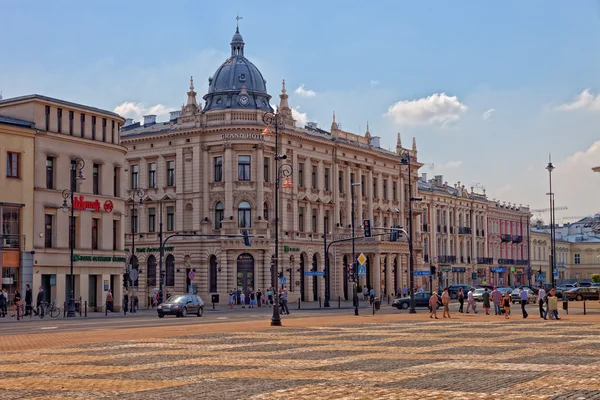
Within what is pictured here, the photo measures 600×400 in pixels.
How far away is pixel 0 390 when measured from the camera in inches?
626

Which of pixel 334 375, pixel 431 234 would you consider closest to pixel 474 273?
pixel 431 234

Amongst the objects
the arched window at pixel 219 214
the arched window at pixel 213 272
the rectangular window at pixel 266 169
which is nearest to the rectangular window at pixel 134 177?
the arched window at pixel 219 214

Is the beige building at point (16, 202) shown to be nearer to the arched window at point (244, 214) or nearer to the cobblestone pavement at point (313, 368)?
the arched window at point (244, 214)

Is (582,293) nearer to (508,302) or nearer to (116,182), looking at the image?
(508,302)

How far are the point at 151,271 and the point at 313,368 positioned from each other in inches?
2497

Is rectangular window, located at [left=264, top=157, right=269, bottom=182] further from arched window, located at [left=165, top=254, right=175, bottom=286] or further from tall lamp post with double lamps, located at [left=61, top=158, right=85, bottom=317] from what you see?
tall lamp post with double lamps, located at [left=61, top=158, right=85, bottom=317]

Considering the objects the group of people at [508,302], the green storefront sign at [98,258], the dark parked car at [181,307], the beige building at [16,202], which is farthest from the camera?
the green storefront sign at [98,258]

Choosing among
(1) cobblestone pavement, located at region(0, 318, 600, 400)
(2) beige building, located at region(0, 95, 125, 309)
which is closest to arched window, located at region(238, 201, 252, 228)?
(2) beige building, located at region(0, 95, 125, 309)

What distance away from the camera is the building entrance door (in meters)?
76.8

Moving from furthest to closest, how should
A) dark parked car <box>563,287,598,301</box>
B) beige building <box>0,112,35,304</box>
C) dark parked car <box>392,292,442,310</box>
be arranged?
dark parked car <box>563,287,598,301</box> < dark parked car <box>392,292,442,310</box> < beige building <box>0,112,35,304</box>

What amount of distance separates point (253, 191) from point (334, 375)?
6036 cm

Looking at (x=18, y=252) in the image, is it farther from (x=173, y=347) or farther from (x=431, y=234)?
(x=431, y=234)

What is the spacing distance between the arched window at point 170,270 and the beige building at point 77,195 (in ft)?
50.6

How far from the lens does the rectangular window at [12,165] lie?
55250mm
